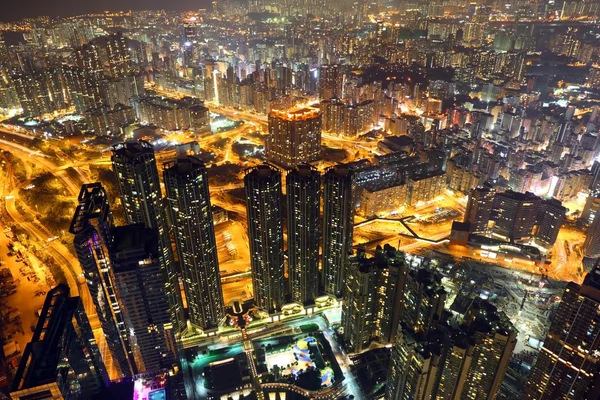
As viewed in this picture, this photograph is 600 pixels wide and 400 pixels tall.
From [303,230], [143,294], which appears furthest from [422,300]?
[143,294]

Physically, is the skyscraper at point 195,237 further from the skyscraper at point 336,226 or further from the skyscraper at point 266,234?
the skyscraper at point 336,226

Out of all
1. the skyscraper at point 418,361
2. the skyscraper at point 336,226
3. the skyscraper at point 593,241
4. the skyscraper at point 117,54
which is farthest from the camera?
the skyscraper at point 117,54

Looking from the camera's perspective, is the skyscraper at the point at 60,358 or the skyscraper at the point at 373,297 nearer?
the skyscraper at the point at 60,358

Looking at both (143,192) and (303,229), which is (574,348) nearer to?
(303,229)

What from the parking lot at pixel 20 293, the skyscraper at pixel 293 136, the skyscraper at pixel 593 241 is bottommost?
the parking lot at pixel 20 293

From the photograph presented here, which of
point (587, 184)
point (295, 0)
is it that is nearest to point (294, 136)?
point (587, 184)

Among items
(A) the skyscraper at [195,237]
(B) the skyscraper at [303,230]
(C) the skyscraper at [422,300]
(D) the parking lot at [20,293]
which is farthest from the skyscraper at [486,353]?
(D) the parking lot at [20,293]
